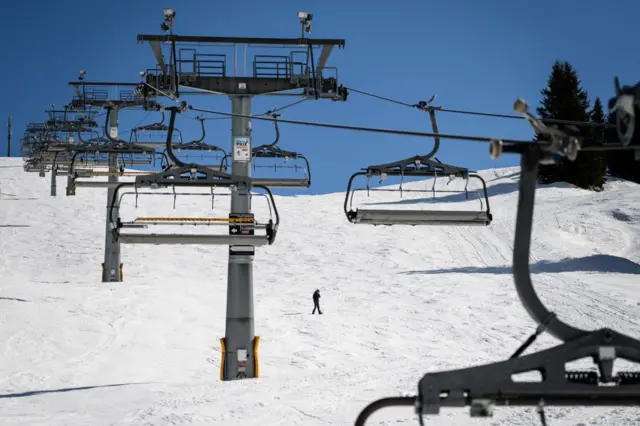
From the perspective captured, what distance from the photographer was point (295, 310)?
24531mm

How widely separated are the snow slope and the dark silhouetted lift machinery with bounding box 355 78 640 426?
5.13 meters

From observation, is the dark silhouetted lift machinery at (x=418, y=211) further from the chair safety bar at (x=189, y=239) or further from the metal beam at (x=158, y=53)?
the metal beam at (x=158, y=53)

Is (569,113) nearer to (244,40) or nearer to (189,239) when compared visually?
(244,40)

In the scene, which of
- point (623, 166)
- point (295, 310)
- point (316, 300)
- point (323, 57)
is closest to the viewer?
point (323, 57)

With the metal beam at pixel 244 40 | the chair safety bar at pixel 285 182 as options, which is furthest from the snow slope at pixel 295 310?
the metal beam at pixel 244 40

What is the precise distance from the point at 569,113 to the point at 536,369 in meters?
52.2

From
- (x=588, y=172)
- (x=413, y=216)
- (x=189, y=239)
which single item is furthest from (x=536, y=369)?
(x=588, y=172)

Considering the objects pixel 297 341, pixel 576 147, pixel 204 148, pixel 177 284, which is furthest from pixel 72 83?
pixel 576 147

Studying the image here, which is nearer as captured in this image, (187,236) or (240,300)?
(187,236)

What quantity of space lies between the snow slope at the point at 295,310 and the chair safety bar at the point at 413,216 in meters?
2.30

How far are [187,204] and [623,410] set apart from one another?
123ft

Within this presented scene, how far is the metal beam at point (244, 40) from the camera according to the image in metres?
17.0

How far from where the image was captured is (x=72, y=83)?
27.6 meters

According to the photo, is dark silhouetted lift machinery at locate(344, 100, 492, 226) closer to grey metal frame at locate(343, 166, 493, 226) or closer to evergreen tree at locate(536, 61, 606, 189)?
grey metal frame at locate(343, 166, 493, 226)
